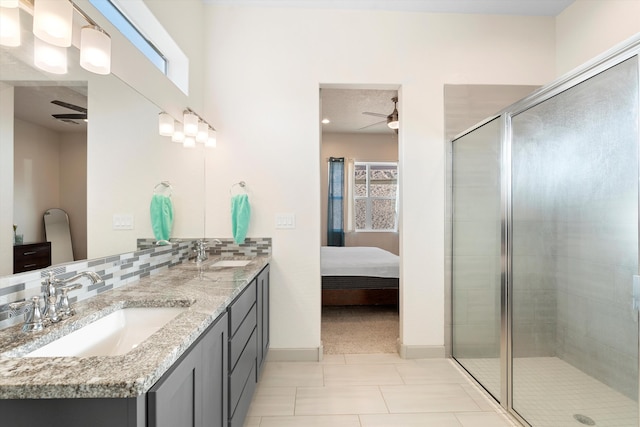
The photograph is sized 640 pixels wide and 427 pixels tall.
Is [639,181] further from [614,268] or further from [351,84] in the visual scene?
[351,84]

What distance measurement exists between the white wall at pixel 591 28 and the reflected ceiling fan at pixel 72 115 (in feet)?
10.8

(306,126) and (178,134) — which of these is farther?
(306,126)

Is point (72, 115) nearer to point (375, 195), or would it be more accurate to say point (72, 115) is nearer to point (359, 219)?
point (359, 219)

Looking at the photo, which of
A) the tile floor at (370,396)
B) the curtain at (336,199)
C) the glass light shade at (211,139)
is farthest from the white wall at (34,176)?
the curtain at (336,199)

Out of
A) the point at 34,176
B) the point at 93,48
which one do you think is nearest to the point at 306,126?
the point at 93,48

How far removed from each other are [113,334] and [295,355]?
163 cm

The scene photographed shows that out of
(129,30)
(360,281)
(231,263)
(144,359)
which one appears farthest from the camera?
(360,281)

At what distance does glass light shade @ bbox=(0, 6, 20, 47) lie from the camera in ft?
3.20

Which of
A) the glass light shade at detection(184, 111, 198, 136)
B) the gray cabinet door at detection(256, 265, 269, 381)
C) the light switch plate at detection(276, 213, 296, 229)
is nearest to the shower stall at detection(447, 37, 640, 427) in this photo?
the light switch plate at detection(276, 213, 296, 229)

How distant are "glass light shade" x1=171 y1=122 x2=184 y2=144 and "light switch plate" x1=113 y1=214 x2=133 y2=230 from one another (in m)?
0.71

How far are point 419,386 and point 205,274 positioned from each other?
168 cm

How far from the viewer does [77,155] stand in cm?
133

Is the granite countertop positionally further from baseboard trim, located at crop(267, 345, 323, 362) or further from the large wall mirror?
baseboard trim, located at crop(267, 345, 323, 362)

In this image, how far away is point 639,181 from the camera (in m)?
1.23
